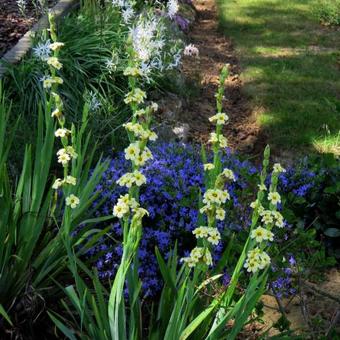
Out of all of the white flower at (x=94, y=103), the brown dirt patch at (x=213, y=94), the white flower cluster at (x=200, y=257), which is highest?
the white flower cluster at (x=200, y=257)

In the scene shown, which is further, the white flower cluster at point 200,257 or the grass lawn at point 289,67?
the grass lawn at point 289,67

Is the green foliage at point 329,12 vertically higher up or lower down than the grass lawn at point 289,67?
higher up

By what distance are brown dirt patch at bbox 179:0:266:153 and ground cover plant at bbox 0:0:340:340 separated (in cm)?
114

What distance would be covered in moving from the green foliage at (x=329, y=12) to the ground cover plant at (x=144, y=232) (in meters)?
4.25

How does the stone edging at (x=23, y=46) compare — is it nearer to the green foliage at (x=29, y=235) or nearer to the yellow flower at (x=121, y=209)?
the green foliage at (x=29, y=235)

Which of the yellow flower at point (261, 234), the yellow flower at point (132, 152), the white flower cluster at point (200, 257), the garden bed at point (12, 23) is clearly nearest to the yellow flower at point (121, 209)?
the yellow flower at point (132, 152)

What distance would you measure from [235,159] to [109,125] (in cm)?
100

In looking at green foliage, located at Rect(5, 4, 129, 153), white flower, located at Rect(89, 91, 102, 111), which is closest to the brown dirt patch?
green foliage, located at Rect(5, 4, 129, 153)

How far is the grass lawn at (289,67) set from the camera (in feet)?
17.9

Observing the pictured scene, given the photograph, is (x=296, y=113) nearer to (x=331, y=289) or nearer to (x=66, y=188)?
(x=331, y=289)

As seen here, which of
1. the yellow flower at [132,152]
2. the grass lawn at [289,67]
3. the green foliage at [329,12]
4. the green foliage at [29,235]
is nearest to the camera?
the yellow flower at [132,152]

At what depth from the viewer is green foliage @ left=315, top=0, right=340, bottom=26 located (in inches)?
325

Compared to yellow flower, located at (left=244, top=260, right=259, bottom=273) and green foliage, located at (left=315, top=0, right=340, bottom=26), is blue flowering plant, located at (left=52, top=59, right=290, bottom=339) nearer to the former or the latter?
yellow flower, located at (left=244, top=260, right=259, bottom=273)

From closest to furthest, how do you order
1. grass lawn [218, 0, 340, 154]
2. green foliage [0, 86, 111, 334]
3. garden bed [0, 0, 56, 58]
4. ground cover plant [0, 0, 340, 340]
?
1. ground cover plant [0, 0, 340, 340]
2. green foliage [0, 86, 111, 334]
3. grass lawn [218, 0, 340, 154]
4. garden bed [0, 0, 56, 58]
